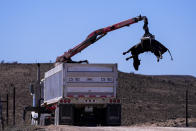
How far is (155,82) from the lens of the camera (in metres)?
91.4

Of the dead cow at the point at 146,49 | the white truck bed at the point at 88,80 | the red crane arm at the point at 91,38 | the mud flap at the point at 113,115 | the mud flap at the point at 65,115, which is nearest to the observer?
the dead cow at the point at 146,49

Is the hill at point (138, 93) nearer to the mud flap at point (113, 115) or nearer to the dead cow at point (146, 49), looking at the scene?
the mud flap at point (113, 115)

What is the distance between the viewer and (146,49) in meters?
27.0

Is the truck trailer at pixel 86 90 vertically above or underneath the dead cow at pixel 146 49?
underneath

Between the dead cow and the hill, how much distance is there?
3253 centimetres

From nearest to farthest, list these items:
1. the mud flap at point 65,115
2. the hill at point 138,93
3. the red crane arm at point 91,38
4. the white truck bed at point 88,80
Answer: the white truck bed at point 88,80 < the mud flap at point 65,115 < the red crane arm at point 91,38 < the hill at point 138,93

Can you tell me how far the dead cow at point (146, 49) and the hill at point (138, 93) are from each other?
3253cm

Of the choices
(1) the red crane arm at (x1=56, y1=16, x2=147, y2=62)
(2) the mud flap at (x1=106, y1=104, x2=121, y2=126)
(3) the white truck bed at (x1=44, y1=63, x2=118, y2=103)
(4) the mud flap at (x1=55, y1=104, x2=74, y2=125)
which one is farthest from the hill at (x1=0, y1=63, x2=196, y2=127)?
(3) the white truck bed at (x1=44, y1=63, x2=118, y2=103)

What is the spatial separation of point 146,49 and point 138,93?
53.5m

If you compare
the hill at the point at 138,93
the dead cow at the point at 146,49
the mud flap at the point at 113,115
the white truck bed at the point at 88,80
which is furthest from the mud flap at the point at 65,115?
the hill at the point at 138,93

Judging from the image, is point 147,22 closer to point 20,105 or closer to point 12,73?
point 20,105

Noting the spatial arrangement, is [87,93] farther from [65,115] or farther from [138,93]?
[138,93]

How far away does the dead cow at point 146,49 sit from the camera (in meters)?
26.7

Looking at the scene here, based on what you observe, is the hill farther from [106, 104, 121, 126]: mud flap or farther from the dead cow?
the dead cow
